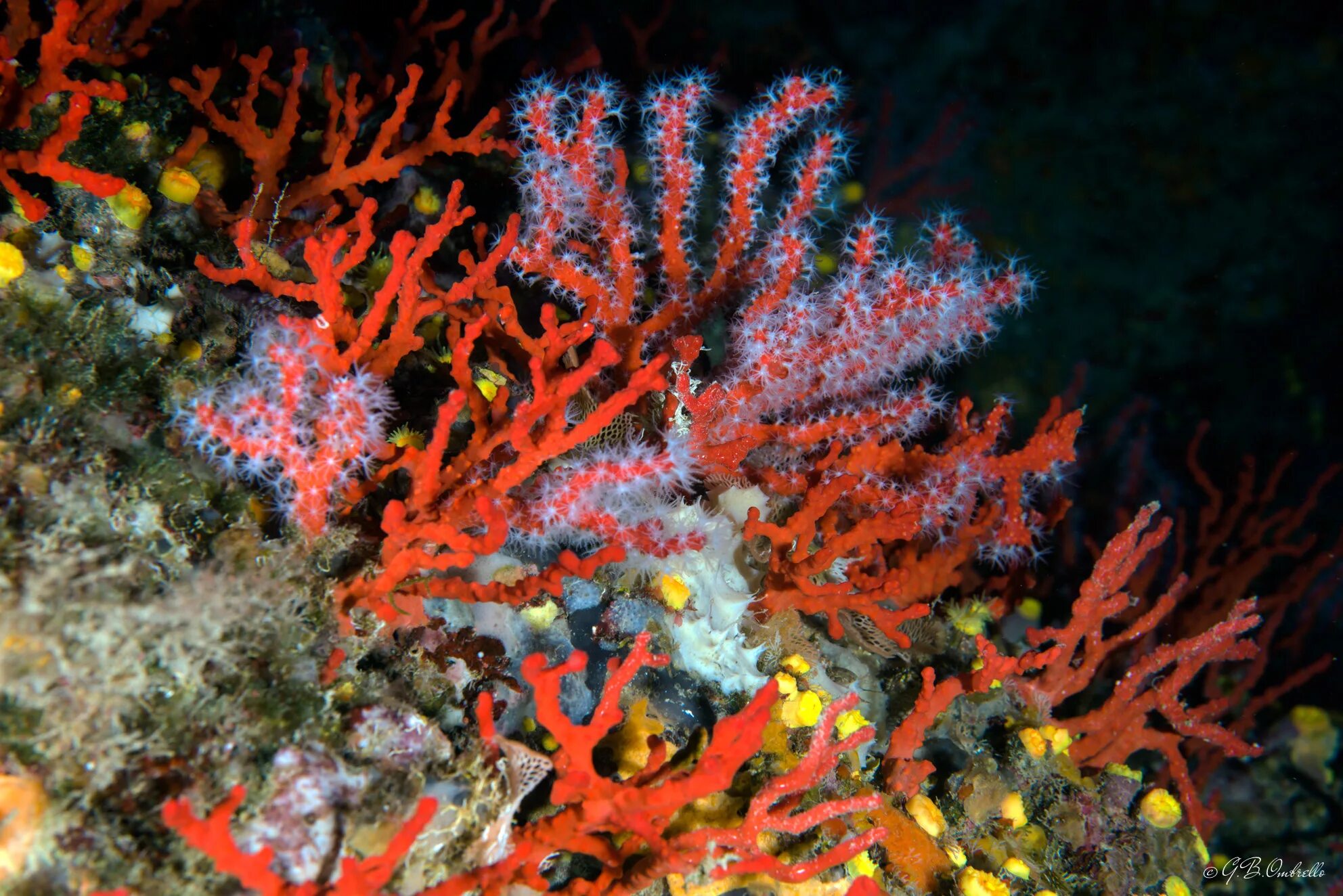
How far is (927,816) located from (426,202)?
11.1ft

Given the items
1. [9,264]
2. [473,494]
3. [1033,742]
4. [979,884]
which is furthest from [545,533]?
[1033,742]

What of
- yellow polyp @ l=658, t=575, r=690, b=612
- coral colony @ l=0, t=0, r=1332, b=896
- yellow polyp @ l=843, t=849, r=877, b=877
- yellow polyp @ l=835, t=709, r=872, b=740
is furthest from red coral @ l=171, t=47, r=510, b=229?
yellow polyp @ l=843, t=849, r=877, b=877

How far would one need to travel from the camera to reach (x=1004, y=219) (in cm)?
458

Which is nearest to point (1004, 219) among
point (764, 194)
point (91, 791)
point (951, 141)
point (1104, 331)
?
point (951, 141)

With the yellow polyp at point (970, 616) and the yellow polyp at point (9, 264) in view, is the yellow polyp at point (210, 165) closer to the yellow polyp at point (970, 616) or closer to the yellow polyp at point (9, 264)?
the yellow polyp at point (9, 264)

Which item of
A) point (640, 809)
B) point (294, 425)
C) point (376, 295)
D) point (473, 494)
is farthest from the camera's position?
point (376, 295)

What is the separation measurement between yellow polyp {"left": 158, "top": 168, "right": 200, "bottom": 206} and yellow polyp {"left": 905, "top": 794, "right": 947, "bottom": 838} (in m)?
3.53

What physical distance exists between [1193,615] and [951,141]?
11.7 feet

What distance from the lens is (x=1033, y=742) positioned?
290cm

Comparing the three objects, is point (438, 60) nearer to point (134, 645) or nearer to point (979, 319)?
point (979, 319)

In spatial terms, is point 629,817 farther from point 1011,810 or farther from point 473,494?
point 1011,810

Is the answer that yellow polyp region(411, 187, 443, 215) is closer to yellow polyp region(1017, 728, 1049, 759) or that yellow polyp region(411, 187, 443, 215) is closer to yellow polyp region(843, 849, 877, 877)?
yellow polyp region(843, 849, 877, 877)

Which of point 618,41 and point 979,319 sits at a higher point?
point 618,41

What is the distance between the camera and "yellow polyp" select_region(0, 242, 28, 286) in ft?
6.28
